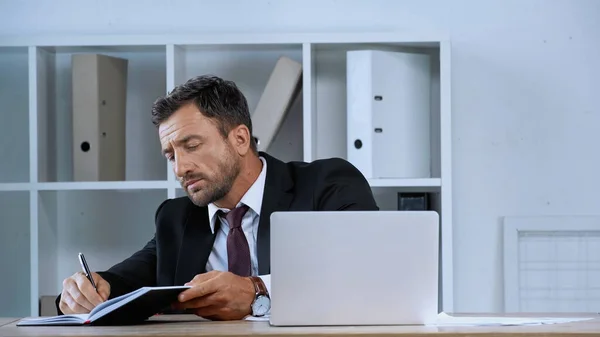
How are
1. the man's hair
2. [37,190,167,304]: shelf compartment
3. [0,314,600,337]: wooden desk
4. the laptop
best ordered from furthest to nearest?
[37,190,167,304]: shelf compartment
the man's hair
the laptop
[0,314,600,337]: wooden desk

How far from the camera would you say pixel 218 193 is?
7.61ft

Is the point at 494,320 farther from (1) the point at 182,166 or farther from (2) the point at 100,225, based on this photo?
(2) the point at 100,225

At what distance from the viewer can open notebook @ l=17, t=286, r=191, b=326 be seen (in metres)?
1.63

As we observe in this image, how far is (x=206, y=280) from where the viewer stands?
1.80m

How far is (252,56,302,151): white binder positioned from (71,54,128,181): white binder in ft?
1.57

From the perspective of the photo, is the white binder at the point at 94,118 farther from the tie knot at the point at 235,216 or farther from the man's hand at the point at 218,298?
the man's hand at the point at 218,298

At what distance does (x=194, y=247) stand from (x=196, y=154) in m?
0.23

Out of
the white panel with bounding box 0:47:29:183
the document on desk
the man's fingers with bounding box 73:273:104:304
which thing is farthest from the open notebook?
the white panel with bounding box 0:47:29:183

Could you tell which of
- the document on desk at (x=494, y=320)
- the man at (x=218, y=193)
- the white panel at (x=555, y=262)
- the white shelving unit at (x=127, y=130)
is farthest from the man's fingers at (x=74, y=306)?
the white panel at (x=555, y=262)

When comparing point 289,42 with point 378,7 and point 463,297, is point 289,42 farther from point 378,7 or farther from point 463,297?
point 463,297

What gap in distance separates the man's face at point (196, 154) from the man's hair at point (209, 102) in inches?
0.6

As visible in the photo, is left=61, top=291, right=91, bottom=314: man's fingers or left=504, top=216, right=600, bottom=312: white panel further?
left=504, top=216, right=600, bottom=312: white panel

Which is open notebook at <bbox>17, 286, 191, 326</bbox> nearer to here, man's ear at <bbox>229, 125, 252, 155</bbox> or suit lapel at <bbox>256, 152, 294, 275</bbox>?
suit lapel at <bbox>256, 152, 294, 275</bbox>

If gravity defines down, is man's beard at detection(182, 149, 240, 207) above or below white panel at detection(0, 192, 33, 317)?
above
